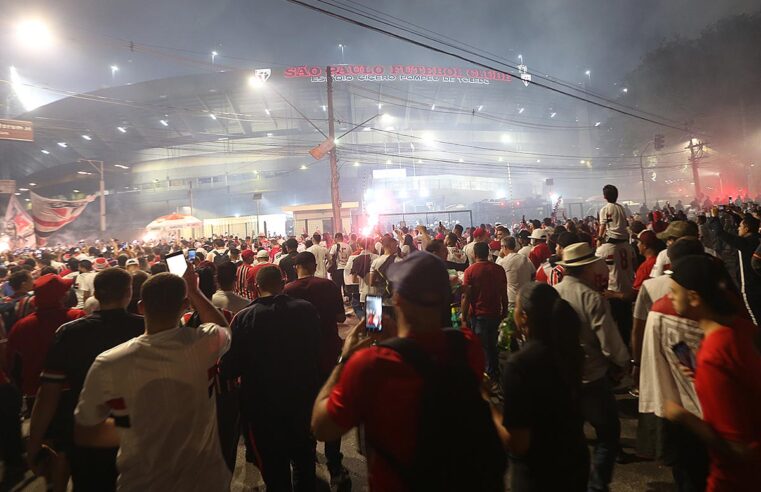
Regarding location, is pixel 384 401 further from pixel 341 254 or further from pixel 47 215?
pixel 47 215

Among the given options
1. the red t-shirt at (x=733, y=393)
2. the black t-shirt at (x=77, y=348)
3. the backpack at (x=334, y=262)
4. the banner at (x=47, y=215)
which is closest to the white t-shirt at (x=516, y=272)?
the red t-shirt at (x=733, y=393)

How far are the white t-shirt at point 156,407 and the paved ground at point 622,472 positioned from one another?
2.10m

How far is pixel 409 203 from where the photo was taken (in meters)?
54.1

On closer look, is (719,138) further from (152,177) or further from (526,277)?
(152,177)

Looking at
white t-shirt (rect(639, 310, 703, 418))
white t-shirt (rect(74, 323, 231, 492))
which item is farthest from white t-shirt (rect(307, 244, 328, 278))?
white t-shirt (rect(639, 310, 703, 418))

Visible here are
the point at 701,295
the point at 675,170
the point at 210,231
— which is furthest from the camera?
the point at 675,170

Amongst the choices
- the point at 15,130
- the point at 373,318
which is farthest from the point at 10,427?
the point at 15,130

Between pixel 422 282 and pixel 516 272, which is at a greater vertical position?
pixel 422 282

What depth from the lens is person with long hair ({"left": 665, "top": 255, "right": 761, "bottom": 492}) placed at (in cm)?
162

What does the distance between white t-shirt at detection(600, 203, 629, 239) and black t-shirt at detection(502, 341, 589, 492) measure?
196 inches

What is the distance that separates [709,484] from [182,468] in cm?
287

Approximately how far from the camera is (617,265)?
570 centimetres

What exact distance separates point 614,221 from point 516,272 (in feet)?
6.33

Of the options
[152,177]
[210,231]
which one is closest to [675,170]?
[210,231]
